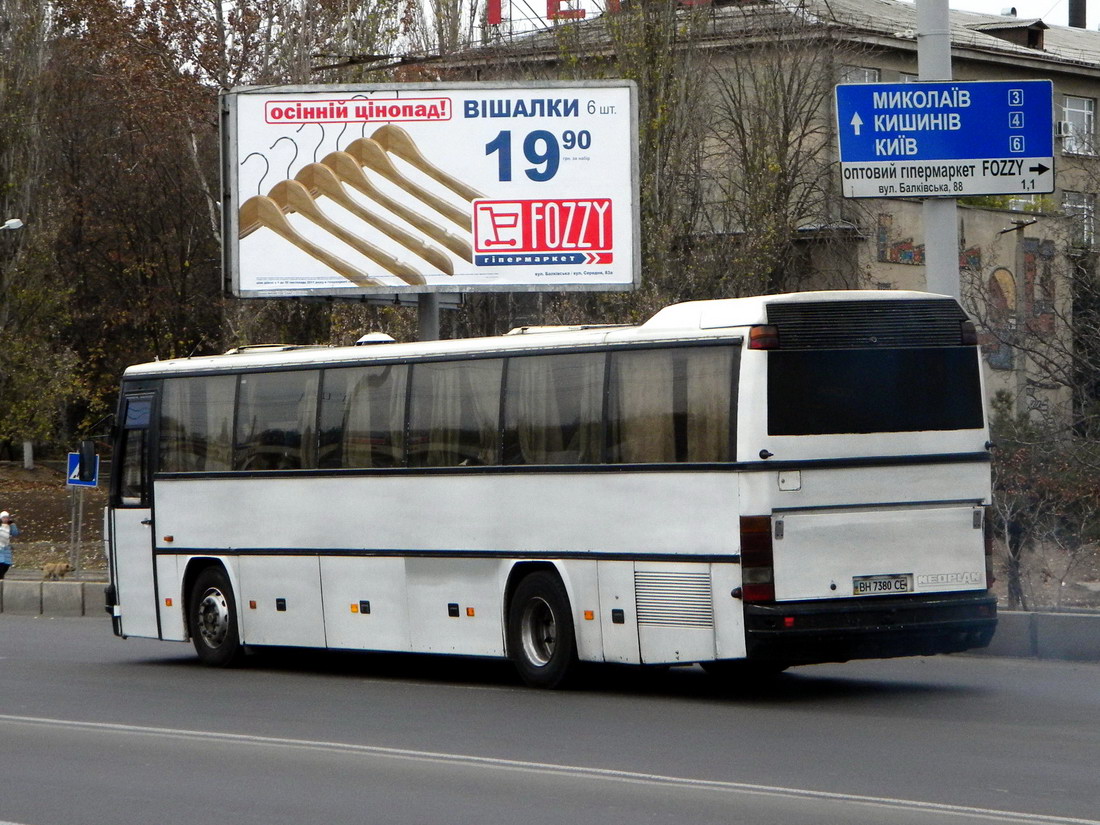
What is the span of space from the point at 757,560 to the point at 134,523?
7347mm

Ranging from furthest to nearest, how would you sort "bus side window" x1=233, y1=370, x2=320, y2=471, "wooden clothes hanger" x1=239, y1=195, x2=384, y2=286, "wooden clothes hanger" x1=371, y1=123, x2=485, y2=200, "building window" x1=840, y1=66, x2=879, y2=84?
"building window" x1=840, y1=66, x2=879, y2=84 < "wooden clothes hanger" x1=239, y1=195, x2=384, y2=286 < "wooden clothes hanger" x1=371, y1=123, x2=485, y2=200 < "bus side window" x1=233, y1=370, x2=320, y2=471

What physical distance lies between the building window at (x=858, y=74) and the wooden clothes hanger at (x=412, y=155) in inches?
755

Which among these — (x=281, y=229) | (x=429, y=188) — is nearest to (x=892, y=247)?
(x=429, y=188)

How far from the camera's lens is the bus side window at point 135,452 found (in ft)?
55.6

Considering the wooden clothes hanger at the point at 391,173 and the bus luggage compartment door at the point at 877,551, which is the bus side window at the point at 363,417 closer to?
the bus luggage compartment door at the point at 877,551

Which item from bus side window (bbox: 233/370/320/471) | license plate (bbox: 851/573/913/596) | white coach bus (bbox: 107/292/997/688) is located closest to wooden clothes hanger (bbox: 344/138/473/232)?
white coach bus (bbox: 107/292/997/688)

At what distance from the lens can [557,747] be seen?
10.2 m

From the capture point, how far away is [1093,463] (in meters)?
19.6

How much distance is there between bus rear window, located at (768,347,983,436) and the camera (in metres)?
12.1

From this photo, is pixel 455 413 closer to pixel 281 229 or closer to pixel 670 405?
pixel 670 405

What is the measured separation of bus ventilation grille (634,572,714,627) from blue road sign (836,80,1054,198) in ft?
16.7

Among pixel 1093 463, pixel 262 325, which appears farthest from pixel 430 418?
pixel 262 325

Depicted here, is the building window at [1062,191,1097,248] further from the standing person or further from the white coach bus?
the standing person

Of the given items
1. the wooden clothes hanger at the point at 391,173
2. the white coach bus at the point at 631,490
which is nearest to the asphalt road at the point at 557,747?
the white coach bus at the point at 631,490
